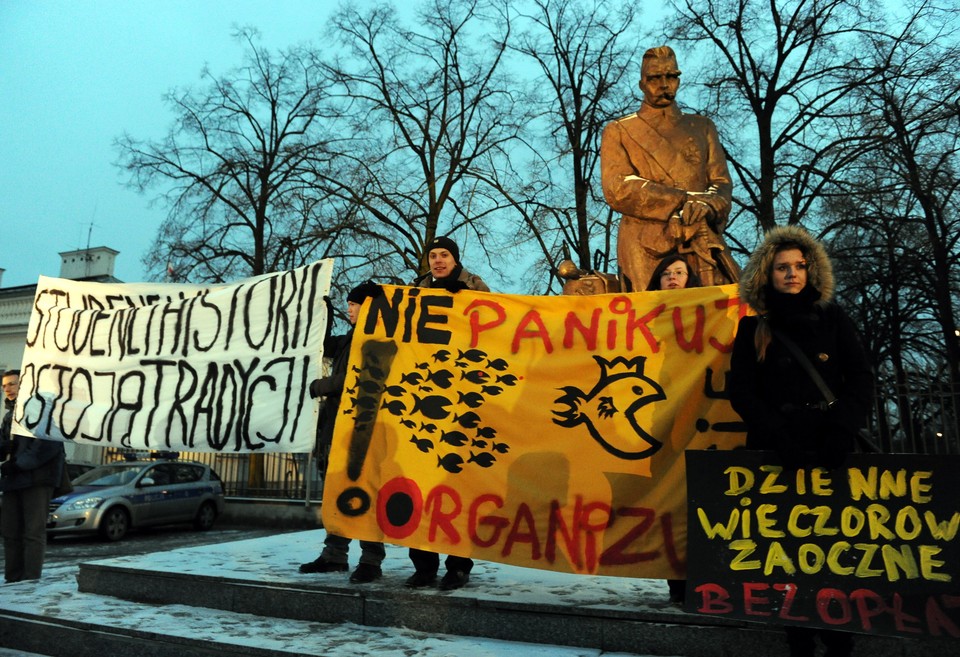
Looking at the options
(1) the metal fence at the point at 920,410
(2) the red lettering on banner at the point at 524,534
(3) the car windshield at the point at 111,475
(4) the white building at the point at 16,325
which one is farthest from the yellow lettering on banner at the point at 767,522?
(4) the white building at the point at 16,325

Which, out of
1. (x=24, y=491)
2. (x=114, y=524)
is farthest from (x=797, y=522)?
(x=114, y=524)

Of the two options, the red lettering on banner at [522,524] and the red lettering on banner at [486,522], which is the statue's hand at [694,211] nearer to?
the red lettering on banner at [522,524]

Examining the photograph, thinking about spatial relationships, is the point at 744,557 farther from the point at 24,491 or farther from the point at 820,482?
the point at 24,491

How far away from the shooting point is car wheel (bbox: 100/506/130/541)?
43.9 ft

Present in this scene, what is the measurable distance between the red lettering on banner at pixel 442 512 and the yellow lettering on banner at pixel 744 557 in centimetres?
167

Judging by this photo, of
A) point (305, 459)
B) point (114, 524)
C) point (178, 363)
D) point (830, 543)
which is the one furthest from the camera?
point (305, 459)

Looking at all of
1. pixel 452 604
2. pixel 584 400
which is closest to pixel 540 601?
pixel 452 604

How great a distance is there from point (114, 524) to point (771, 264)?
13.5 meters

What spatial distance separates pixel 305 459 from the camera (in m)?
17.0

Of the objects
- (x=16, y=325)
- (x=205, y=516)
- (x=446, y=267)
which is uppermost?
(x=16, y=325)

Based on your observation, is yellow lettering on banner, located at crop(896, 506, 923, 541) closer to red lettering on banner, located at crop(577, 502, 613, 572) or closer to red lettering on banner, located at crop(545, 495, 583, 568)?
red lettering on banner, located at crop(577, 502, 613, 572)

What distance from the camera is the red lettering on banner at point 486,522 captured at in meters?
4.28

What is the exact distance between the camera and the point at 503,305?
4855 millimetres

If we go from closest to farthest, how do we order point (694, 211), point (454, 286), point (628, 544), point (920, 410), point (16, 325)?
point (628, 544)
point (454, 286)
point (694, 211)
point (920, 410)
point (16, 325)
